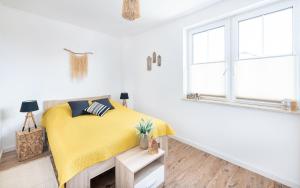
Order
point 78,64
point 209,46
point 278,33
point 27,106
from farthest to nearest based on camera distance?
point 78,64 → point 209,46 → point 27,106 → point 278,33

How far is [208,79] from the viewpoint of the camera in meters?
2.71

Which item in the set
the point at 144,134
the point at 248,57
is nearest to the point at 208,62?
the point at 248,57

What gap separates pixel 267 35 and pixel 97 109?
2.90 meters

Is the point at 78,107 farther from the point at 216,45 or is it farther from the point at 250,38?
the point at 250,38

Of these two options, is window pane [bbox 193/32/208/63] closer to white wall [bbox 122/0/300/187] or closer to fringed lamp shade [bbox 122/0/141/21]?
white wall [bbox 122/0/300/187]

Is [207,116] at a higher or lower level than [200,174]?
higher

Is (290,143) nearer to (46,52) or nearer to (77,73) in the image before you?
(77,73)

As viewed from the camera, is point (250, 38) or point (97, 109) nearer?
point (250, 38)

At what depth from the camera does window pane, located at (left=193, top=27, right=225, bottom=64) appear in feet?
8.20

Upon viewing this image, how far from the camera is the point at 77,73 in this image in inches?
129

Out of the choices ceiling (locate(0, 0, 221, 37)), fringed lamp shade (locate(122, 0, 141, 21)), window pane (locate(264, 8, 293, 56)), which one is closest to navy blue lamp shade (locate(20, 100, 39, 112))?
ceiling (locate(0, 0, 221, 37))

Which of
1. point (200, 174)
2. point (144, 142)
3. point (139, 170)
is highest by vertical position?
point (144, 142)

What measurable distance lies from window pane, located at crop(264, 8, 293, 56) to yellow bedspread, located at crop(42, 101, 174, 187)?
5.96 feet

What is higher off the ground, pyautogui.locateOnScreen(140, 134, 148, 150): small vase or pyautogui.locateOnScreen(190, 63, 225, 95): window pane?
pyautogui.locateOnScreen(190, 63, 225, 95): window pane
